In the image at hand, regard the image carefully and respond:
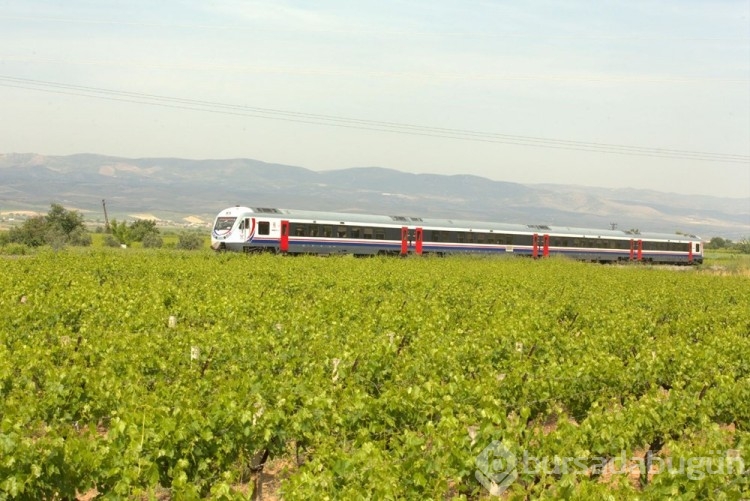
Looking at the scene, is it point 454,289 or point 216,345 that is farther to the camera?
point 454,289

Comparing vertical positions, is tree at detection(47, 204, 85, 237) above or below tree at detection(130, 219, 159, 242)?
above

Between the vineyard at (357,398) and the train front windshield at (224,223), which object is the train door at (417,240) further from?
the vineyard at (357,398)

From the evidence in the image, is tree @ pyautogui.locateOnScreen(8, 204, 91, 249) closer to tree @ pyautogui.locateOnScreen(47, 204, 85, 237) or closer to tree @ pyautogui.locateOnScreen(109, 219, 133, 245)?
tree @ pyautogui.locateOnScreen(47, 204, 85, 237)

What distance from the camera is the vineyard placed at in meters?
7.69

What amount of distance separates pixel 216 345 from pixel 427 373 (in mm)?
3782

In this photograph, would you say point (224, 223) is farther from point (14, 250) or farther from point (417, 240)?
point (14, 250)

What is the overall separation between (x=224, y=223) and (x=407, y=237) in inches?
486

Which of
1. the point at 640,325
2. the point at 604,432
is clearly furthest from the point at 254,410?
the point at 640,325

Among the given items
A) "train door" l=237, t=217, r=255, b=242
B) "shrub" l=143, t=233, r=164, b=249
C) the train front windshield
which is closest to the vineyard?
"train door" l=237, t=217, r=255, b=242

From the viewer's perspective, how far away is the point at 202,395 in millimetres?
10648

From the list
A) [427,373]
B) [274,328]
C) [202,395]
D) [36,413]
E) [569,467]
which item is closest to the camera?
[569,467]

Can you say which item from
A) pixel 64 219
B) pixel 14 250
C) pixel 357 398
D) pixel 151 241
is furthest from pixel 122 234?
pixel 357 398

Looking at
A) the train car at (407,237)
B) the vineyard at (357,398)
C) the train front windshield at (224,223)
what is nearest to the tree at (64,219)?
the train front windshield at (224,223)

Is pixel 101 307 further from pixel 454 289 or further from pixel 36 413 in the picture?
pixel 454 289
